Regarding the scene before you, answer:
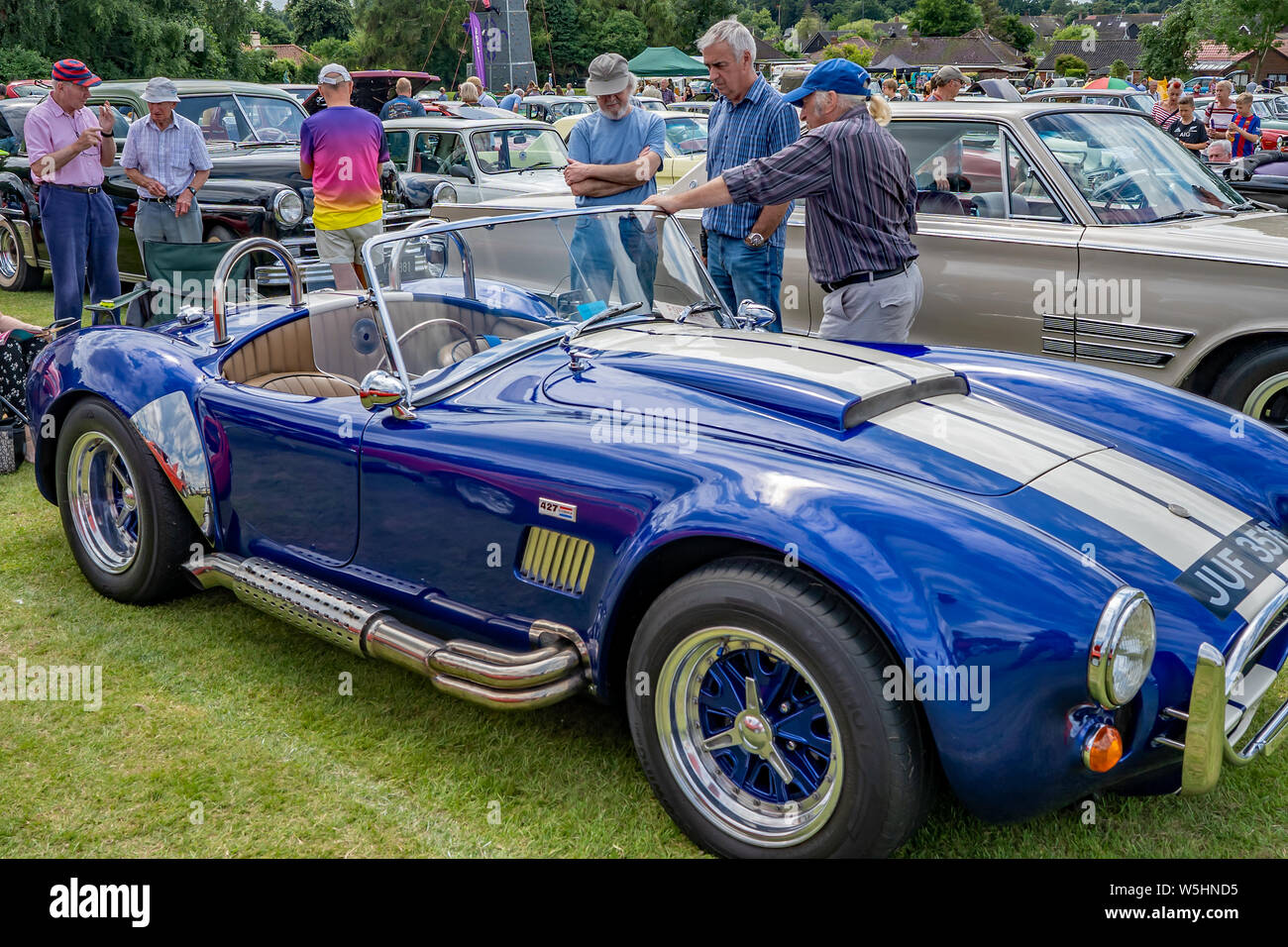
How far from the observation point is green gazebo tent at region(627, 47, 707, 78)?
116 ft

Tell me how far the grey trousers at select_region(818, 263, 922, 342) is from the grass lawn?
189 cm

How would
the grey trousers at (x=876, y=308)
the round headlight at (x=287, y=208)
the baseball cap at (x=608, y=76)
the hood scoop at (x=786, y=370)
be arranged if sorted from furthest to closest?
the round headlight at (x=287, y=208) → the baseball cap at (x=608, y=76) → the grey trousers at (x=876, y=308) → the hood scoop at (x=786, y=370)

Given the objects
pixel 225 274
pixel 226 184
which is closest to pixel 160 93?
pixel 226 184

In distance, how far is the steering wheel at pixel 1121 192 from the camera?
17.5 ft

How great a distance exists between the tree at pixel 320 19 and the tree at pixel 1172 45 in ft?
170

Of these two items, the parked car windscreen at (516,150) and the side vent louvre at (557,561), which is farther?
the parked car windscreen at (516,150)

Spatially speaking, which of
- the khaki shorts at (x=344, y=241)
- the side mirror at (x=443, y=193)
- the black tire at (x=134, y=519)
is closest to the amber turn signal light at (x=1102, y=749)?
the black tire at (x=134, y=519)

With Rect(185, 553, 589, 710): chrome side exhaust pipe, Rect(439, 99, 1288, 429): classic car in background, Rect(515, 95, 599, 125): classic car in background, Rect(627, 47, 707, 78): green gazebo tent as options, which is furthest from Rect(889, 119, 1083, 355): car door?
Rect(627, 47, 707, 78): green gazebo tent

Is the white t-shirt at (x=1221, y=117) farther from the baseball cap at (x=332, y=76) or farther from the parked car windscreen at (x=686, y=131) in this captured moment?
the baseball cap at (x=332, y=76)

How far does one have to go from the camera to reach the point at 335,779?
9.80ft

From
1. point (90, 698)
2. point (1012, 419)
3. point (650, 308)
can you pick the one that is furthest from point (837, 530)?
point (90, 698)

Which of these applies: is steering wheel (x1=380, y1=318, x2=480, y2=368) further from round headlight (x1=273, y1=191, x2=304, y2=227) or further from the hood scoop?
round headlight (x1=273, y1=191, x2=304, y2=227)
